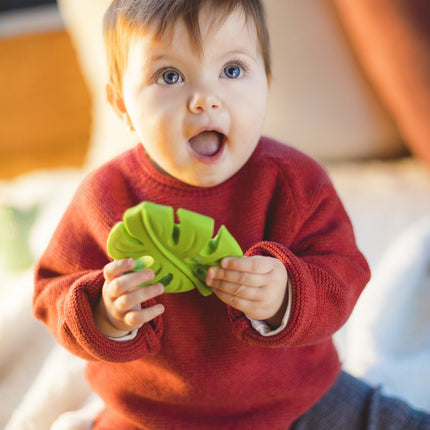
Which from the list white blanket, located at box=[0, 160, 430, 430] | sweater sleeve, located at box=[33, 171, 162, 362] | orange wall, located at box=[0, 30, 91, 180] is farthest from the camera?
orange wall, located at box=[0, 30, 91, 180]

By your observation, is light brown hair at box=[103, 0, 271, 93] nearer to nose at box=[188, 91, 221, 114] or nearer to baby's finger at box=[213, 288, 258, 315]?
nose at box=[188, 91, 221, 114]

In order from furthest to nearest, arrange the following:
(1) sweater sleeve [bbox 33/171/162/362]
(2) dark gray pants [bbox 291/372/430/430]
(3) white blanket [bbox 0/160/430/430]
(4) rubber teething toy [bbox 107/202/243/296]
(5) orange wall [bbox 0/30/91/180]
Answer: (5) orange wall [bbox 0/30/91/180] < (3) white blanket [bbox 0/160/430/430] < (2) dark gray pants [bbox 291/372/430/430] < (1) sweater sleeve [bbox 33/171/162/362] < (4) rubber teething toy [bbox 107/202/243/296]

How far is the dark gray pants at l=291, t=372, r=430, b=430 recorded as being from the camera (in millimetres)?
647

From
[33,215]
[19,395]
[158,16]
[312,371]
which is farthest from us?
[33,215]

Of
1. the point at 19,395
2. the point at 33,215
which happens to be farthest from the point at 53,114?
the point at 19,395

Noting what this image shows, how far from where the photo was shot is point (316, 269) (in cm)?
54

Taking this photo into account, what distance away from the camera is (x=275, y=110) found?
1.15 m

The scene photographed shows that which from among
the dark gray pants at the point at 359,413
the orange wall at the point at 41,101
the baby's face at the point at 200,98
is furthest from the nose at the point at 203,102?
the orange wall at the point at 41,101

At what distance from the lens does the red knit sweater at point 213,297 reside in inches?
22.2

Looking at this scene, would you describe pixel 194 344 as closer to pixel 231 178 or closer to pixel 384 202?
pixel 231 178

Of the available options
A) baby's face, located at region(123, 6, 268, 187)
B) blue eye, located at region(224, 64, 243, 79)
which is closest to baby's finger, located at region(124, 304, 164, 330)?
baby's face, located at region(123, 6, 268, 187)

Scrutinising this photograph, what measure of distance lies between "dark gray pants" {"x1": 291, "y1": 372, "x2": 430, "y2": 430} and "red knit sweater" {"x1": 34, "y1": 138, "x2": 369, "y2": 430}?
5 cm

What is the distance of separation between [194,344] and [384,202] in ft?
2.27

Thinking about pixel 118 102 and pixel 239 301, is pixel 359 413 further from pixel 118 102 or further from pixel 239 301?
pixel 118 102
